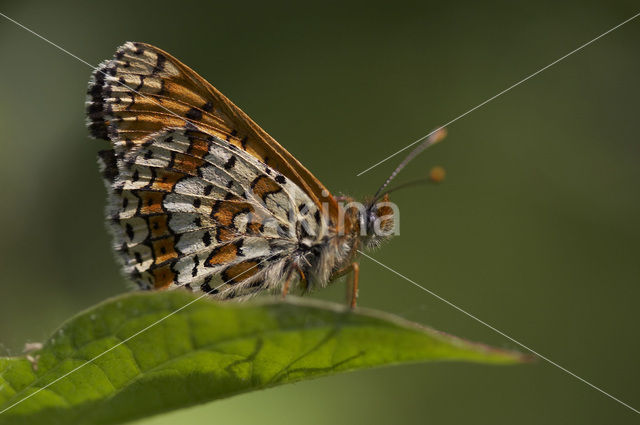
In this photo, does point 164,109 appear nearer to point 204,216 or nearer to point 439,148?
point 204,216

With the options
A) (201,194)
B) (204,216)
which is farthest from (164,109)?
(204,216)

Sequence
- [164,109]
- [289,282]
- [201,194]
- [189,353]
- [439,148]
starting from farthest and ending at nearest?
[439,148] < [201,194] < [164,109] < [289,282] < [189,353]

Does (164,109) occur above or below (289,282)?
above

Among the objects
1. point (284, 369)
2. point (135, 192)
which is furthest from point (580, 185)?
point (284, 369)

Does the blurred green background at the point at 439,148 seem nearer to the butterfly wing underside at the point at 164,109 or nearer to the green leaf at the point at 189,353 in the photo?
the butterfly wing underside at the point at 164,109

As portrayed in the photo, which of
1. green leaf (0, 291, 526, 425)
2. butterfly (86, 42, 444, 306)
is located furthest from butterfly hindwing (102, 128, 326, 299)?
green leaf (0, 291, 526, 425)

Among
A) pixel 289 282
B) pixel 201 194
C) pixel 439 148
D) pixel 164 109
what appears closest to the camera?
pixel 289 282

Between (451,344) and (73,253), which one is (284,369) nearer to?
(451,344)
